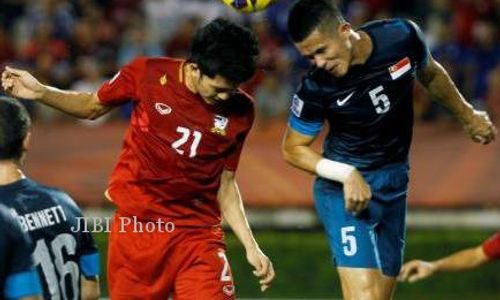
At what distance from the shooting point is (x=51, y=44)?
56.9 ft

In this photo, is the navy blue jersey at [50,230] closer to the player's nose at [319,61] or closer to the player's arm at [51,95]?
the player's arm at [51,95]

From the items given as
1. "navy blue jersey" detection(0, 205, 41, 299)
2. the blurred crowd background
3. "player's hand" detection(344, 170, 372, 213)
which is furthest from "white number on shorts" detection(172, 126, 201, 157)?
the blurred crowd background

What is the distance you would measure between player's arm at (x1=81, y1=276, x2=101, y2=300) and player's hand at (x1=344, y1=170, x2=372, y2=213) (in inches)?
58.1

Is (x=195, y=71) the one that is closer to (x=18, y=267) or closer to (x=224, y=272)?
(x=224, y=272)

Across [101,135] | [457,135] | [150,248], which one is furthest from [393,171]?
[101,135]

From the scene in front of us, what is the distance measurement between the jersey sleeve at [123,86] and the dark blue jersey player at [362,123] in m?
0.86

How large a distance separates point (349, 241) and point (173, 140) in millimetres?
1275

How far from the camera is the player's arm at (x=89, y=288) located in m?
6.64

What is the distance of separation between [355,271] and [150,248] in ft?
4.16

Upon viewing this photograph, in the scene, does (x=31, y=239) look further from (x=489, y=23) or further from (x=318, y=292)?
(x=489, y=23)

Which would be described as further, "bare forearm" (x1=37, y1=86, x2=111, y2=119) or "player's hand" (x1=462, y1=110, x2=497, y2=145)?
"player's hand" (x1=462, y1=110, x2=497, y2=145)

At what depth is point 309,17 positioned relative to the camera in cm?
753

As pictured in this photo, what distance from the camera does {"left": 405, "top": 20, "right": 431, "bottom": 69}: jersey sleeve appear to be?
313 inches

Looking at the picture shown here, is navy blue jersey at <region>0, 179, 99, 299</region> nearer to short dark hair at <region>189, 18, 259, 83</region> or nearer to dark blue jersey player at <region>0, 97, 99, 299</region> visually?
dark blue jersey player at <region>0, 97, 99, 299</region>
